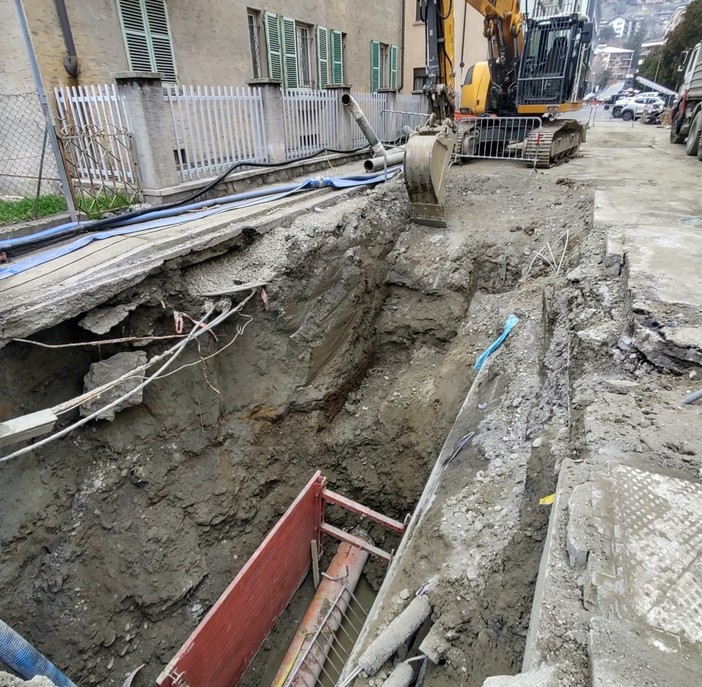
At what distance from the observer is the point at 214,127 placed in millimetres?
7297

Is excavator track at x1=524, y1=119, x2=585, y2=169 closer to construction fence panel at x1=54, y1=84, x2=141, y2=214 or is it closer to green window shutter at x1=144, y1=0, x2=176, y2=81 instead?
green window shutter at x1=144, y1=0, x2=176, y2=81

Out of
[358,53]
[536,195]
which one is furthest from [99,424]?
[358,53]

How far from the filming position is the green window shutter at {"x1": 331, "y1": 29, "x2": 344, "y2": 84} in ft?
40.0

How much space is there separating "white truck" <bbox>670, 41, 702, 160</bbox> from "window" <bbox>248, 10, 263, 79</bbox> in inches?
408

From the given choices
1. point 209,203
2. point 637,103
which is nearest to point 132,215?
point 209,203

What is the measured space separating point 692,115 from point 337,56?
32.2 feet

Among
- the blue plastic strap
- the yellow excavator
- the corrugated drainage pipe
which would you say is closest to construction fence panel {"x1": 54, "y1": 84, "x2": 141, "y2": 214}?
the corrugated drainage pipe

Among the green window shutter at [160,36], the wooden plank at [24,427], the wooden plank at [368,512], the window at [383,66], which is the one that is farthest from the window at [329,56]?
the wooden plank at [24,427]

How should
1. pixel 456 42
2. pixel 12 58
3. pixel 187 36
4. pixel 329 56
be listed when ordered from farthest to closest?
pixel 456 42 → pixel 329 56 → pixel 187 36 → pixel 12 58

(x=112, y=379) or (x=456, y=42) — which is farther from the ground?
(x=456, y=42)

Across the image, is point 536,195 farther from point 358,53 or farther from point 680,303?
point 358,53

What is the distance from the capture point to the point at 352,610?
4.75 m

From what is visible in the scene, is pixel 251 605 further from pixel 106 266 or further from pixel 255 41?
pixel 255 41

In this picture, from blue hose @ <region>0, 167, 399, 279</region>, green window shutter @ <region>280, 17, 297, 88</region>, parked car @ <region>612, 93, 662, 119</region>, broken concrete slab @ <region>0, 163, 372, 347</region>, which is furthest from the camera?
parked car @ <region>612, 93, 662, 119</region>
